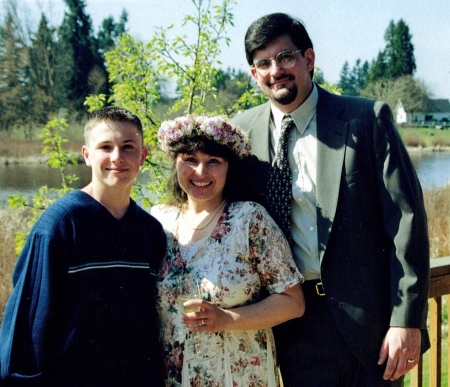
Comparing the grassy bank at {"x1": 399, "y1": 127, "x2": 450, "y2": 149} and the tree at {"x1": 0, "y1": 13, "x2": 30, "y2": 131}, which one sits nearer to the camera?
the tree at {"x1": 0, "y1": 13, "x2": 30, "y2": 131}

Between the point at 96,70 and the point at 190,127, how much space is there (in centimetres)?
2199

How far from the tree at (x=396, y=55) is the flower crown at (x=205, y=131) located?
41.0m

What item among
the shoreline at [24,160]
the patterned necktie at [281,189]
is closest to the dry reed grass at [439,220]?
the patterned necktie at [281,189]

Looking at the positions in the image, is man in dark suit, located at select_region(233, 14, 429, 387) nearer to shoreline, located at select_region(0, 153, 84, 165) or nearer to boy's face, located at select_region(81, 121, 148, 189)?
boy's face, located at select_region(81, 121, 148, 189)

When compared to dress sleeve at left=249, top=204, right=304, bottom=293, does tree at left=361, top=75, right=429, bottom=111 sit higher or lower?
higher

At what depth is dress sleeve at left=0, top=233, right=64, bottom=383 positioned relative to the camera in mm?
2025

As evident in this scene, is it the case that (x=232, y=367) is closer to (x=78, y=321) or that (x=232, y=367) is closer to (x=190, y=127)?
(x=78, y=321)

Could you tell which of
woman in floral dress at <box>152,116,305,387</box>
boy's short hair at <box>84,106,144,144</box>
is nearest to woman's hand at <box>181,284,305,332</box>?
woman in floral dress at <box>152,116,305,387</box>

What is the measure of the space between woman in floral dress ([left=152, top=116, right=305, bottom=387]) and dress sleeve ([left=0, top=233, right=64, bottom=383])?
520 mm

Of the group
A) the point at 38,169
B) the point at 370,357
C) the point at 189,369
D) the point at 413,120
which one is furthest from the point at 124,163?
the point at 413,120

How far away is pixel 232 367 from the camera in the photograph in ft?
7.80

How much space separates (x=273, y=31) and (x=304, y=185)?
2.37 ft

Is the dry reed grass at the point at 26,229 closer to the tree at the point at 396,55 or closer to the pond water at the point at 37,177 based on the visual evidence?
the pond water at the point at 37,177

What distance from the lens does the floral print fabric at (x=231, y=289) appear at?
2.38 m
